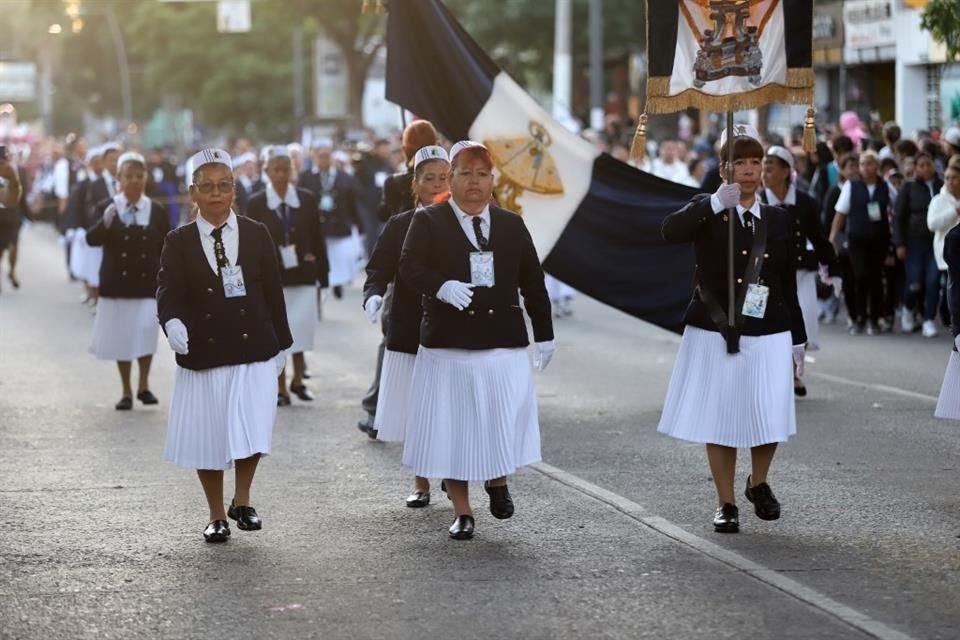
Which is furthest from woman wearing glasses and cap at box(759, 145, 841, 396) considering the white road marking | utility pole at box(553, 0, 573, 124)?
utility pole at box(553, 0, 573, 124)

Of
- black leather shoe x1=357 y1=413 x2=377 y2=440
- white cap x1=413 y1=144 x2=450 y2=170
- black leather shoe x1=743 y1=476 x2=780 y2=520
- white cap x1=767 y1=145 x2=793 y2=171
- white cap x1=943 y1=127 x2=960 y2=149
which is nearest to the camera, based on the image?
black leather shoe x1=743 y1=476 x2=780 y2=520

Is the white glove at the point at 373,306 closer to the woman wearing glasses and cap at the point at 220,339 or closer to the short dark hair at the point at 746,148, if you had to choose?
the woman wearing glasses and cap at the point at 220,339

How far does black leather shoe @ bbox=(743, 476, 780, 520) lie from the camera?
362 inches

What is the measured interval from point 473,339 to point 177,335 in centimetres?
129

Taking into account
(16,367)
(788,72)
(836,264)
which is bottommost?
(16,367)

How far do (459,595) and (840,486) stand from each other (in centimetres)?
330

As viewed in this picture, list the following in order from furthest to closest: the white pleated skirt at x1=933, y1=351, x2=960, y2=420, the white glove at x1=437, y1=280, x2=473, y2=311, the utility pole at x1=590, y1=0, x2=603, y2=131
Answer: the utility pole at x1=590, y1=0, x2=603, y2=131 → the white pleated skirt at x1=933, y1=351, x2=960, y2=420 → the white glove at x1=437, y1=280, x2=473, y2=311

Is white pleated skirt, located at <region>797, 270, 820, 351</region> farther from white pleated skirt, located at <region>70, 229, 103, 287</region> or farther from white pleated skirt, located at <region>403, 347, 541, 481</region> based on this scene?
white pleated skirt, located at <region>70, 229, 103, 287</region>

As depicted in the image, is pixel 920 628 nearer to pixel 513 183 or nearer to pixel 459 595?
pixel 459 595

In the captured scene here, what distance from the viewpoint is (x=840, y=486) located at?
34.2ft

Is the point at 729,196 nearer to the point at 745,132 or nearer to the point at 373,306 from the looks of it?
the point at 745,132

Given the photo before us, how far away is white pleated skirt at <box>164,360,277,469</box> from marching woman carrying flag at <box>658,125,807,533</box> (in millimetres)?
1855

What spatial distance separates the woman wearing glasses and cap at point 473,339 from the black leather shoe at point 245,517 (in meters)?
0.76

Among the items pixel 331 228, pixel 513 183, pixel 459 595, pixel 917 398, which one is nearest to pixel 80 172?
pixel 331 228
